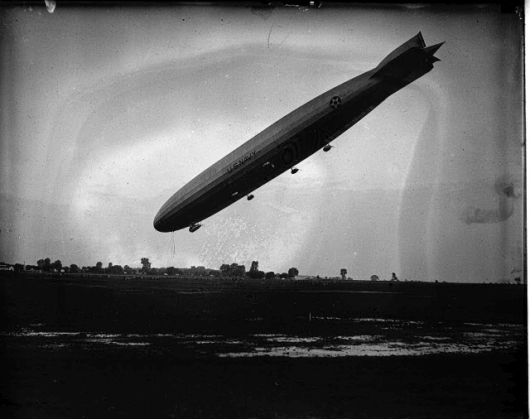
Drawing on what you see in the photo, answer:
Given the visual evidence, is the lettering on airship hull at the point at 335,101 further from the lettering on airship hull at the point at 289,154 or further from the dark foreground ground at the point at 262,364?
the dark foreground ground at the point at 262,364

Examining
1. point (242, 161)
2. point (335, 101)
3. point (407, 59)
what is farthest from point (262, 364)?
point (407, 59)

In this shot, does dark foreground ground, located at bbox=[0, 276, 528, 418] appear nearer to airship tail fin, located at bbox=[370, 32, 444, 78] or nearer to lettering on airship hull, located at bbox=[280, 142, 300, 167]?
lettering on airship hull, located at bbox=[280, 142, 300, 167]

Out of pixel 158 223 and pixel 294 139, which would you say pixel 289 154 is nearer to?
pixel 294 139

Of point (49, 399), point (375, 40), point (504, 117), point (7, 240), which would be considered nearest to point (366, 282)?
point (504, 117)

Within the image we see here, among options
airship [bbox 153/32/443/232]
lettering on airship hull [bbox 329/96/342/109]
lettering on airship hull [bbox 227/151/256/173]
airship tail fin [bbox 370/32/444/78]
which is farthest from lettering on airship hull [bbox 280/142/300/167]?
airship tail fin [bbox 370/32/444/78]

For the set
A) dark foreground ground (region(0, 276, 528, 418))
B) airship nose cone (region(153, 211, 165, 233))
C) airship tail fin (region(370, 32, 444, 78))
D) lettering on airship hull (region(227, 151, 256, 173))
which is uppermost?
airship tail fin (region(370, 32, 444, 78))

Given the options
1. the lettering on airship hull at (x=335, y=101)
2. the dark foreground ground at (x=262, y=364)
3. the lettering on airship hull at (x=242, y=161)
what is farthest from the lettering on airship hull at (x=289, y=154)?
the dark foreground ground at (x=262, y=364)

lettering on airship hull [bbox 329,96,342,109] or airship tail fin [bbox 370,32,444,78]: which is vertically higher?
airship tail fin [bbox 370,32,444,78]
